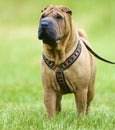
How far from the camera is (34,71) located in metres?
18.2

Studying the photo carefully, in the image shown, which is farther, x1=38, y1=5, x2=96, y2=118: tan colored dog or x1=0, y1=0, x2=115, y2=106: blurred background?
x1=0, y1=0, x2=115, y2=106: blurred background

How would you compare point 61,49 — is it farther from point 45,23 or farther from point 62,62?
point 45,23

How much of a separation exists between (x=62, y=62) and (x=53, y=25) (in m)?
0.63

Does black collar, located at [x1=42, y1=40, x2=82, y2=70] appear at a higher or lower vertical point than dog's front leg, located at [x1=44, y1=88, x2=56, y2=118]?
higher

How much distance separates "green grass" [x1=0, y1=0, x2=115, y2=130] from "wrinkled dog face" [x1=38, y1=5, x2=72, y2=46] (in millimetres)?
990

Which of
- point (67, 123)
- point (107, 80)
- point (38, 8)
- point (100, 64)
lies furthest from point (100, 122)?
point (38, 8)

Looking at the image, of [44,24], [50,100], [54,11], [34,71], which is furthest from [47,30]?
[34,71]

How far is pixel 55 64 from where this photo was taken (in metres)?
7.68

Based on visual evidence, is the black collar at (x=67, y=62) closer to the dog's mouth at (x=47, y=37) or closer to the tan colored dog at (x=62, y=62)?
the tan colored dog at (x=62, y=62)

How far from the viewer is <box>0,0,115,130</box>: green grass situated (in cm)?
733

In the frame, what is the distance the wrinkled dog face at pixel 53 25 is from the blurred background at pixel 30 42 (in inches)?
161

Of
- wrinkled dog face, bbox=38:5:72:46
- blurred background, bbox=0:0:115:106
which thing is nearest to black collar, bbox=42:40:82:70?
wrinkled dog face, bbox=38:5:72:46

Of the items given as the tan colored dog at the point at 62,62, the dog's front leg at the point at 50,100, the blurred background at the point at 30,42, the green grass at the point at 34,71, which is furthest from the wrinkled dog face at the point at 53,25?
the blurred background at the point at 30,42

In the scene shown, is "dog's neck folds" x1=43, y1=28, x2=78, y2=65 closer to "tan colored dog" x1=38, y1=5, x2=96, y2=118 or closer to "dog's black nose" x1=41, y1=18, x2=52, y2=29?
"tan colored dog" x1=38, y1=5, x2=96, y2=118
